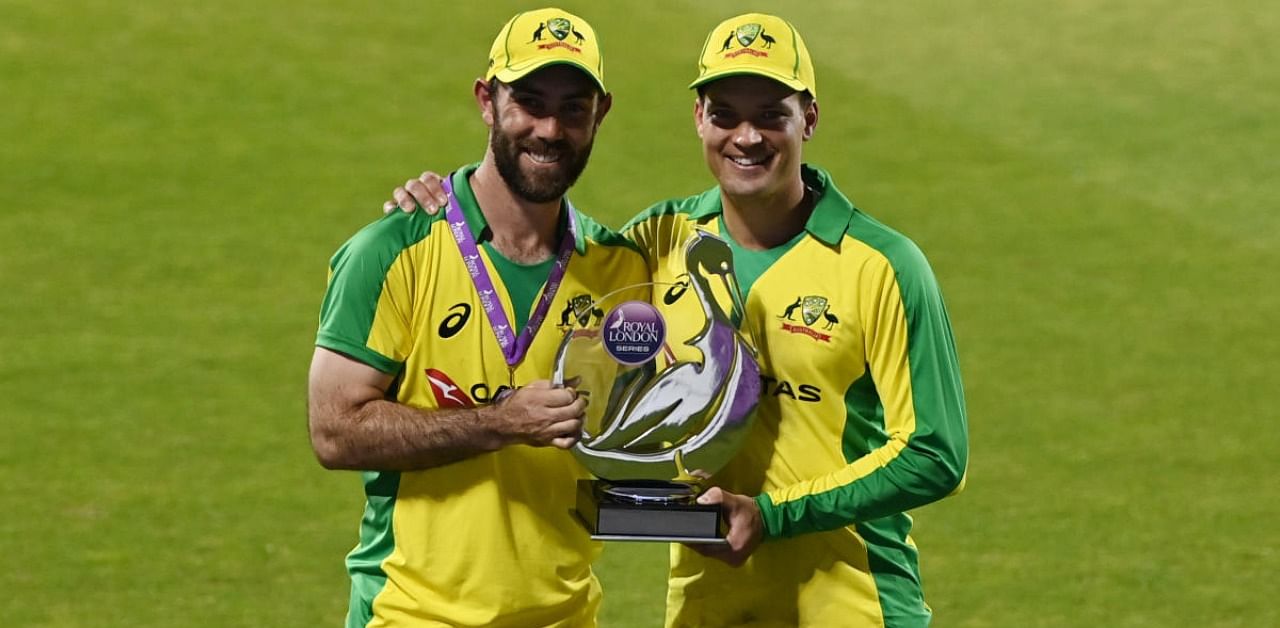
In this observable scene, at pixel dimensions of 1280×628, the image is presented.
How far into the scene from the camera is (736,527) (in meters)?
4.18

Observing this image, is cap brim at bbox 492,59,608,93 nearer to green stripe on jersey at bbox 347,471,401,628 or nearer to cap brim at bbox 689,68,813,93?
cap brim at bbox 689,68,813,93

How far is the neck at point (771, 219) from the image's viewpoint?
176 inches

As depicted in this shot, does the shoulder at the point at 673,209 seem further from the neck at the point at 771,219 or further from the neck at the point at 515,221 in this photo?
the neck at the point at 515,221

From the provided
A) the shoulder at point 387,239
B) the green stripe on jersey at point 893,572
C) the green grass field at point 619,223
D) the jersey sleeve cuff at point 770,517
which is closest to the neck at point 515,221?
the shoulder at point 387,239

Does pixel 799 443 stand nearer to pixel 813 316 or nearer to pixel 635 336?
pixel 813 316

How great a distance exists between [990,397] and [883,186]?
3104 millimetres

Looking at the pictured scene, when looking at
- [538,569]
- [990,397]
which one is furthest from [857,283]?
[990,397]

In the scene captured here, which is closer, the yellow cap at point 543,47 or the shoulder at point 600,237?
the yellow cap at point 543,47

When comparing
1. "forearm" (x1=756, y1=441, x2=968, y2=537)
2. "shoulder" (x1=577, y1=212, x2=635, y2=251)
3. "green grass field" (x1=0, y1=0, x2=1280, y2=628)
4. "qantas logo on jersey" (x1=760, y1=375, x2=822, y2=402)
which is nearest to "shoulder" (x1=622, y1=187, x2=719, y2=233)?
"shoulder" (x1=577, y1=212, x2=635, y2=251)

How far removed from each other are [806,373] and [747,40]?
721mm

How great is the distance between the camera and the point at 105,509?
860cm

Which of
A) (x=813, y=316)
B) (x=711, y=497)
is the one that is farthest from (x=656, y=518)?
(x=813, y=316)

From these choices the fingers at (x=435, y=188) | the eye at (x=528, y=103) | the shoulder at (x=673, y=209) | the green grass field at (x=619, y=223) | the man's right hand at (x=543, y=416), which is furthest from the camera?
the green grass field at (x=619, y=223)

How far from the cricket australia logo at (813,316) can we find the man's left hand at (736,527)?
15.4 inches
